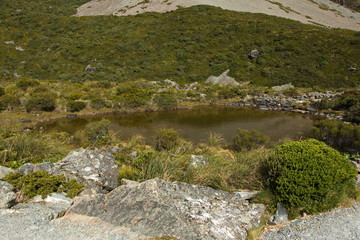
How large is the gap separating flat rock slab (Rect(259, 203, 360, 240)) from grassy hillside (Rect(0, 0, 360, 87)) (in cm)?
3656

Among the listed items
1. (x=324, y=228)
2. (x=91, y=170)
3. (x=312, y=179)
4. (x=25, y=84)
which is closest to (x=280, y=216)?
(x=324, y=228)

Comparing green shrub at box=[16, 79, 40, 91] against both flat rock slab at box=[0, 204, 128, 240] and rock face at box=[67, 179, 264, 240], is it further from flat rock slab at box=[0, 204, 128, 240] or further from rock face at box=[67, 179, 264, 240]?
rock face at box=[67, 179, 264, 240]

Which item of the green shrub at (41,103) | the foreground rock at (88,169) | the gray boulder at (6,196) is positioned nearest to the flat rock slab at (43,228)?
the gray boulder at (6,196)

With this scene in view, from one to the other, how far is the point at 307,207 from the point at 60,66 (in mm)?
48567

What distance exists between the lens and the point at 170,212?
4.32 metres

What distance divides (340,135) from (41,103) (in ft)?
76.2

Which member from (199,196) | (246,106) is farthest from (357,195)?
(246,106)

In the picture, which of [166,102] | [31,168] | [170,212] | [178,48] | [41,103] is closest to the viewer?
[170,212]

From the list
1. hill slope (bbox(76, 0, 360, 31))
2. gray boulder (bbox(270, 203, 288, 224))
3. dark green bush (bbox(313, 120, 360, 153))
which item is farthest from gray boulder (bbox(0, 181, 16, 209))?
hill slope (bbox(76, 0, 360, 31))

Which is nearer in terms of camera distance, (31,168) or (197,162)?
(31,168)

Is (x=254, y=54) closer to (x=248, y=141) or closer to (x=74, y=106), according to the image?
(x=74, y=106)

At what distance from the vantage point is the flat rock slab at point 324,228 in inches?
173

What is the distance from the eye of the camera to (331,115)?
22344 millimetres

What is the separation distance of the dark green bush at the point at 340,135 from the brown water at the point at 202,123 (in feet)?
6.98
